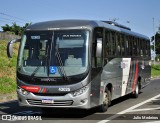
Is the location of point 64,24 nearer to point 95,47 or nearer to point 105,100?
point 95,47

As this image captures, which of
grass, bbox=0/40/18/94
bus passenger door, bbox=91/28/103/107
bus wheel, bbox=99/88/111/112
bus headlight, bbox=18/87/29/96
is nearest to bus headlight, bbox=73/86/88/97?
bus passenger door, bbox=91/28/103/107

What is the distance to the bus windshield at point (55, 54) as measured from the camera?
421 inches

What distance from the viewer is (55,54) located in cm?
1088

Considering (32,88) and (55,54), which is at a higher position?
(55,54)

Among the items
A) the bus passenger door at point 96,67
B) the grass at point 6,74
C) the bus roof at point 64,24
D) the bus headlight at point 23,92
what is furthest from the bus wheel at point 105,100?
the grass at point 6,74

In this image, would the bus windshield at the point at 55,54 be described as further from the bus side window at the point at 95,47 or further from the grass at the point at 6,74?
the grass at the point at 6,74

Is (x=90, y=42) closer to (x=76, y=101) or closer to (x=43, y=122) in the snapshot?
(x=76, y=101)

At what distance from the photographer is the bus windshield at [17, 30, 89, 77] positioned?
35.1 ft

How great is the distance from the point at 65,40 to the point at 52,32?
1.69ft

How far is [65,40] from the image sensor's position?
36.0 feet

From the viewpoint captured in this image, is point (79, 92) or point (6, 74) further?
point (6, 74)

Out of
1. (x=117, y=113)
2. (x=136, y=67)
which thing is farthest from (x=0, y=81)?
(x=117, y=113)

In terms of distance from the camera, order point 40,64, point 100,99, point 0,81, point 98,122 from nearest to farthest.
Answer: point 98,122 < point 40,64 < point 100,99 < point 0,81

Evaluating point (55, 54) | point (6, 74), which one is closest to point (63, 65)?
point (55, 54)
